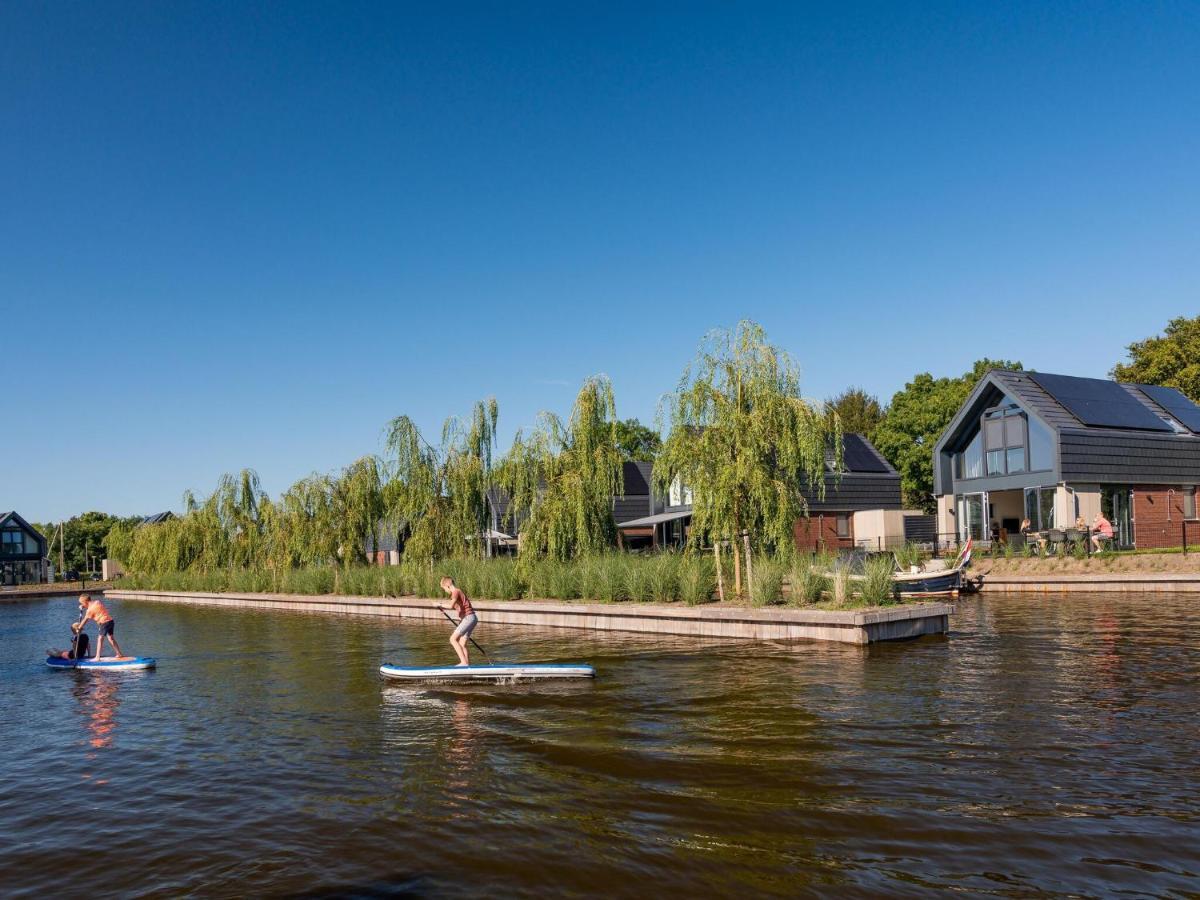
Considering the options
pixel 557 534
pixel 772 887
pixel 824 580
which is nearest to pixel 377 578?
pixel 557 534

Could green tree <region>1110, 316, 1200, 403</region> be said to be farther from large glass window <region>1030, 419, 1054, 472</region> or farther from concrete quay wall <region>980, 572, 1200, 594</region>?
concrete quay wall <region>980, 572, 1200, 594</region>

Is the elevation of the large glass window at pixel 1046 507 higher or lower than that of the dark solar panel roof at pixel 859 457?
lower

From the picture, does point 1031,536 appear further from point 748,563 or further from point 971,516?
point 748,563

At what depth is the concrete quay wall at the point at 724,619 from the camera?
18.2m

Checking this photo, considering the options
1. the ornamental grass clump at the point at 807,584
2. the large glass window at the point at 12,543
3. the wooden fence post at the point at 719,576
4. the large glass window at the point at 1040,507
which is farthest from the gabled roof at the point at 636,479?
the large glass window at the point at 12,543

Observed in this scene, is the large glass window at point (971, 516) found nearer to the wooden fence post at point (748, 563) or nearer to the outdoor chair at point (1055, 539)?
the outdoor chair at point (1055, 539)

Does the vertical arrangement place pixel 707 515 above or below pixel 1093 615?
above

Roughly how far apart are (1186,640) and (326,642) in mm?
18655

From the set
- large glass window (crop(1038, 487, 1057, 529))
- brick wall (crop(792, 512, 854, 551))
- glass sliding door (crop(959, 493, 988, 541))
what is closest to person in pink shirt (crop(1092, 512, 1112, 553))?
large glass window (crop(1038, 487, 1057, 529))

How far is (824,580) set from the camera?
824 inches

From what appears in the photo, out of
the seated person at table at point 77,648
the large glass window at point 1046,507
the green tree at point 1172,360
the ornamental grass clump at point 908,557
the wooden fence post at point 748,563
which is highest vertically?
the green tree at point 1172,360

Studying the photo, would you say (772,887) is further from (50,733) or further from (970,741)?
(50,733)

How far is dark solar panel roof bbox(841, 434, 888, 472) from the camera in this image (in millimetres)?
46094

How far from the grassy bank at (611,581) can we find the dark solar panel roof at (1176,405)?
73.5ft
